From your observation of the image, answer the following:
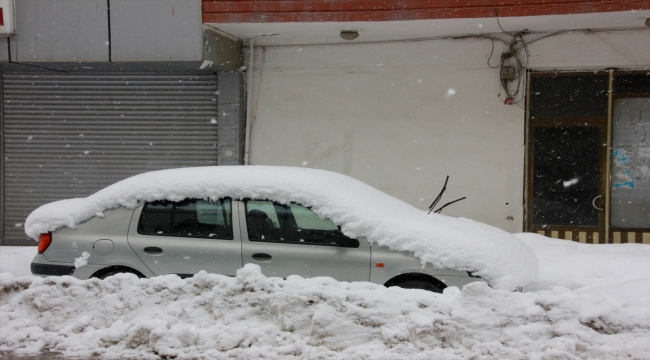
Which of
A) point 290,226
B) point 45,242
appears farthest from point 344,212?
point 45,242

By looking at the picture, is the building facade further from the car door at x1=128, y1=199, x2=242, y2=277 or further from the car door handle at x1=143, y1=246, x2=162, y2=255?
the car door handle at x1=143, y1=246, x2=162, y2=255

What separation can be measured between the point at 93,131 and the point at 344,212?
22.0 ft

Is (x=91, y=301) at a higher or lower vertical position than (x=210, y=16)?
lower

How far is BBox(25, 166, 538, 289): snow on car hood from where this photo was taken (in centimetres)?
496

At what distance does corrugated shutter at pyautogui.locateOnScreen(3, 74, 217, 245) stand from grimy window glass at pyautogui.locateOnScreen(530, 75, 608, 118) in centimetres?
550

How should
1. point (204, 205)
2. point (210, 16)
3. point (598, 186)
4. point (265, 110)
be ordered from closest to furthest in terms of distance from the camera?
point (204, 205) → point (210, 16) → point (598, 186) → point (265, 110)

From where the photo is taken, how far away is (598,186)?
9.24 meters

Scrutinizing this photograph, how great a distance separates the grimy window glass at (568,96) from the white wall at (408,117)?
0.97 feet

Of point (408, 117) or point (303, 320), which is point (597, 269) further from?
point (408, 117)

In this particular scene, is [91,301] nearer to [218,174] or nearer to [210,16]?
[218,174]

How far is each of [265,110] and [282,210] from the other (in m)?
4.92

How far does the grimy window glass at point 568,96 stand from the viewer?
9.21 metres

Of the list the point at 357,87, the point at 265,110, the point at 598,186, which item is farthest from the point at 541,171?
the point at 265,110

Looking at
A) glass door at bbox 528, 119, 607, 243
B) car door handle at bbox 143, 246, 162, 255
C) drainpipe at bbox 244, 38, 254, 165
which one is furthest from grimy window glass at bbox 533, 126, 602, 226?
car door handle at bbox 143, 246, 162, 255
